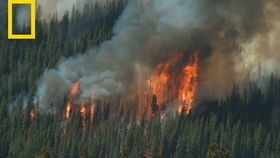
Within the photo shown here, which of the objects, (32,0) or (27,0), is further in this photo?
(27,0)

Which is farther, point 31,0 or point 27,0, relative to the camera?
point 27,0

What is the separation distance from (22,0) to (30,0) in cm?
296

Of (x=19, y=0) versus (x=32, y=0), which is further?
(x=19, y=0)

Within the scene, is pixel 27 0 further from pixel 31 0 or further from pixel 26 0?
pixel 31 0

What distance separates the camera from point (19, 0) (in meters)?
169

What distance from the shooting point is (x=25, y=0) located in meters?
168

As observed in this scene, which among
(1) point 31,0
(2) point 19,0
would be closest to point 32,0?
(1) point 31,0

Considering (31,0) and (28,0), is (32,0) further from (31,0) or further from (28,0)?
(28,0)

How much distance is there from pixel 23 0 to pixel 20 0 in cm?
257

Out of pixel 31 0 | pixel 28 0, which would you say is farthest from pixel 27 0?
pixel 31 0

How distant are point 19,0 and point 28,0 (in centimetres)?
377

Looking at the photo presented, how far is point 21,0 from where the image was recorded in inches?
6540

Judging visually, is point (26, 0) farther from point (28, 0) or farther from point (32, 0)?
point (32, 0)

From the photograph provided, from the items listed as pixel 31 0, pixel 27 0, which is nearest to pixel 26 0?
pixel 27 0
